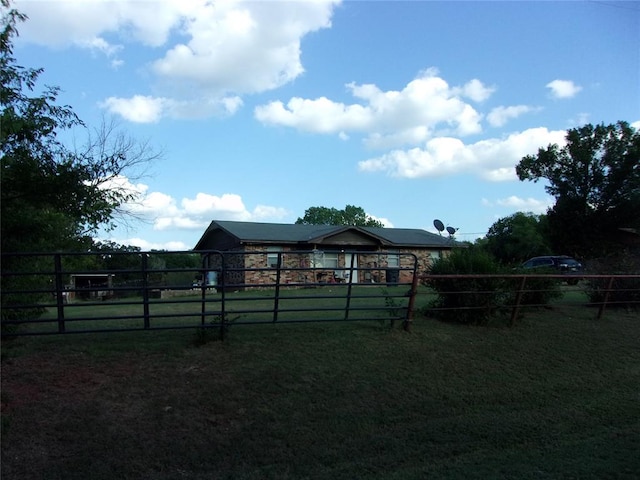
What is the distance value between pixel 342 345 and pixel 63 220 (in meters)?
4.90

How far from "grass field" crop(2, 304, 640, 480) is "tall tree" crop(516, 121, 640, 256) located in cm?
3984

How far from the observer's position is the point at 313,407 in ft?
20.2

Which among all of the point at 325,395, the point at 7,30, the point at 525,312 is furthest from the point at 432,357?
the point at 7,30

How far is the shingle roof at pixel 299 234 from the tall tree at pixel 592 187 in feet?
58.0

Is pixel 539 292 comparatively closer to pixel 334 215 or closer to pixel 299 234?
pixel 299 234

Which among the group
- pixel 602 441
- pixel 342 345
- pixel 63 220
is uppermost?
pixel 63 220

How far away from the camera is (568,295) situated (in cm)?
1599

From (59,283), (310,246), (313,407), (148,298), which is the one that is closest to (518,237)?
(310,246)

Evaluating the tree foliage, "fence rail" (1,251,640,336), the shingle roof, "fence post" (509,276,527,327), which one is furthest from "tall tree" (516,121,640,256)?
"fence post" (509,276,527,327)

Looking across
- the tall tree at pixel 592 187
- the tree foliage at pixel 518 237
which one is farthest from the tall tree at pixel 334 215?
the tall tree at pixel 592 187

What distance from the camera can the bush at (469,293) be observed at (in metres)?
10.1

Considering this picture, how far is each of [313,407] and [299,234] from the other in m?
23.7

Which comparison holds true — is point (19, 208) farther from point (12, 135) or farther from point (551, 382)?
point (551, 382)

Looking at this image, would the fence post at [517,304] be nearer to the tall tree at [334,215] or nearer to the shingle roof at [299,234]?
the shingle roof at [299,234]
